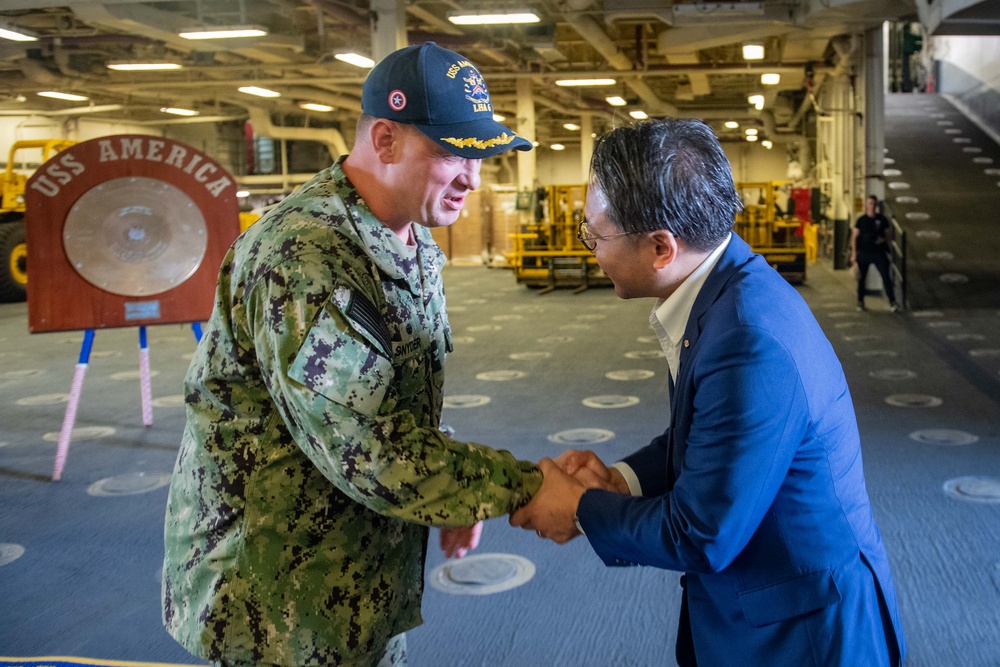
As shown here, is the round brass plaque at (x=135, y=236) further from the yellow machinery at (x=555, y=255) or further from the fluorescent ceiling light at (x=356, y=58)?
the yellow machinery at (x=555, y=255)

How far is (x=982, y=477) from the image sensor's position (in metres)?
4.68

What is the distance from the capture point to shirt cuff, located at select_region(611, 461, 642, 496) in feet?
6.16

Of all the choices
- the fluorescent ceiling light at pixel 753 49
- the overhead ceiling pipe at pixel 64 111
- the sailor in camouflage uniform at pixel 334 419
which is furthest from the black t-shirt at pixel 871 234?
the overhead ceiling pipe at pixel 64 111

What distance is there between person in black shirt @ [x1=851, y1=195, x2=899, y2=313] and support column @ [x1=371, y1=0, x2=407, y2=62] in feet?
22.3

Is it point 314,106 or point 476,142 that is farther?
point 314,106

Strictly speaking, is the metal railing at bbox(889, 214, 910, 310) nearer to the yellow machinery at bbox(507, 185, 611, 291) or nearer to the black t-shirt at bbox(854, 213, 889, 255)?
the black t-shirt at bbox(854, 213, 889, 255)

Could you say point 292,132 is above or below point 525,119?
above

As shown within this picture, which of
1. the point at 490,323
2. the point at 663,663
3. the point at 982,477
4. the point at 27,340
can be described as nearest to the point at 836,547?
the point at 663,663

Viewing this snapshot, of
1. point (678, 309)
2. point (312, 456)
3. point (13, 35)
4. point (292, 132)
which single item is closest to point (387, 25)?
point (13, 35)

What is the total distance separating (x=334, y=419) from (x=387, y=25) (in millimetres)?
12120

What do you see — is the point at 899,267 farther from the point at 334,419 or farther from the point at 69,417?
the point at 334,419

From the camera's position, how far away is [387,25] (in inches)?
496

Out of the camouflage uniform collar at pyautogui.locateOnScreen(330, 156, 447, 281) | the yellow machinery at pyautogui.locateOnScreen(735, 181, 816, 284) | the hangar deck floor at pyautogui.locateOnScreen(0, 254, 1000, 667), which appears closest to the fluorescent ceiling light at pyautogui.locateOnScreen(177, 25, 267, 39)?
the hangar deck floor at pyautogui.locateOnScreen(0, 254, 1000, 667)

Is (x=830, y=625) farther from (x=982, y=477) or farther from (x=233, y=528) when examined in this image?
(x=982, y=477)
